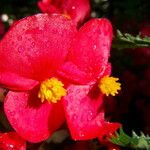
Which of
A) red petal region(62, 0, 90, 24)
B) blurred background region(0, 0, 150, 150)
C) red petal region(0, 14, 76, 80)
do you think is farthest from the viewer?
red petal region(62, 0, 90, 24)

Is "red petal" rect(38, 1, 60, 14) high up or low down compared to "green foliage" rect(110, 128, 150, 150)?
up

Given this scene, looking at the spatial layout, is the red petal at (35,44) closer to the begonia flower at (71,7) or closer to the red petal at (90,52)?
the red petal at (90,52)

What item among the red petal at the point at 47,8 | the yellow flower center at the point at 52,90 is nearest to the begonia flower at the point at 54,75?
the yellow flower center at the point at 52,90

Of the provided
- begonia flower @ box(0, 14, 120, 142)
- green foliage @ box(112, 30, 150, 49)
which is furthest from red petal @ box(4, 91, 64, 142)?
green foliage @ box(112, 30, 150, 49)

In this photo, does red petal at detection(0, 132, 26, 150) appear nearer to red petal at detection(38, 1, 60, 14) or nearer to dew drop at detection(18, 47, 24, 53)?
dew drop at detection(18, 47, 24, 53)

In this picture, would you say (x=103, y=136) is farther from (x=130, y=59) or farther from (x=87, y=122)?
(x=130, y=59)

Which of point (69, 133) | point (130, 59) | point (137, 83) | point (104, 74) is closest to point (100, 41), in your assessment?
point (104, 74)

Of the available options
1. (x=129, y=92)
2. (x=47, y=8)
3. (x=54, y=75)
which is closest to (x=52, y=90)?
(x=54, y=75)

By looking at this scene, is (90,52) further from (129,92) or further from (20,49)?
(129,92)
